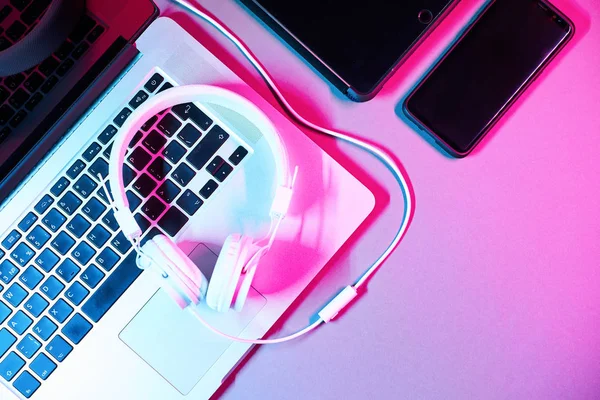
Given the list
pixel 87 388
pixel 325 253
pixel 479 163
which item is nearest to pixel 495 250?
pixel 479 163

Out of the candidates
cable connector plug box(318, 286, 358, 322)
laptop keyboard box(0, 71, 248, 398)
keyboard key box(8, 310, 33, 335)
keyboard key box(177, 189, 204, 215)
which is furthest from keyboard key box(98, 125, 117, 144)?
cable connector plug box(318, 286, 358, 322)

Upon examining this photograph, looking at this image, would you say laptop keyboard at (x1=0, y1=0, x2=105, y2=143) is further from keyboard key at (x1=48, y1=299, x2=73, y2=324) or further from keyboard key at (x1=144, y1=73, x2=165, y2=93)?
keyboard key at (x1=48, y1=299, x2=73, y2=324)

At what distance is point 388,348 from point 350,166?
22 centimetres

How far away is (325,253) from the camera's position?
61cm

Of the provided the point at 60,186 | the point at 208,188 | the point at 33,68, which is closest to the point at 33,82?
the point at 33,68

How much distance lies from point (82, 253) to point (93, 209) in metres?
0.05

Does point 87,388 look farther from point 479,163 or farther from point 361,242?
point 479,163

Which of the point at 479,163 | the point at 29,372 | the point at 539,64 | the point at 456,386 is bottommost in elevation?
the point at 29,372

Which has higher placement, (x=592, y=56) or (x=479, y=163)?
(x=592, y=56)

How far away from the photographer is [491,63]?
62 centimetres

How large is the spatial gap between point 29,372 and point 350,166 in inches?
17.0

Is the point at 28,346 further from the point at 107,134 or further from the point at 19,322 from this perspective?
the point at 107,134

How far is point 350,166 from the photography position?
645 millimetres

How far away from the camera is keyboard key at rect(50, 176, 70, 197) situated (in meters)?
0.59
